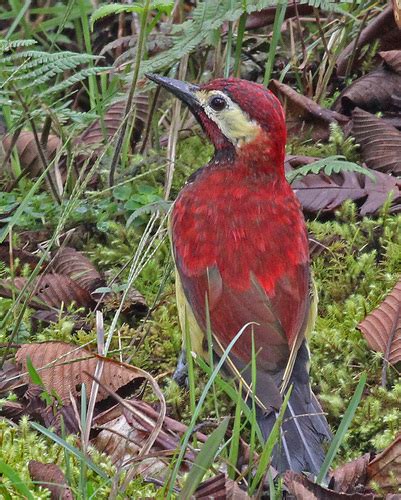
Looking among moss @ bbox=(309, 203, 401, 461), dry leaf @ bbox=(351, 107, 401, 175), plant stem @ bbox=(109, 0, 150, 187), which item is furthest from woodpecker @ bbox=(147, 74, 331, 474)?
dry leaf @ bbox=(351, 107, 401, 175)

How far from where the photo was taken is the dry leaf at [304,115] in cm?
571

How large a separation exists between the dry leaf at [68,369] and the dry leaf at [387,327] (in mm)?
1066

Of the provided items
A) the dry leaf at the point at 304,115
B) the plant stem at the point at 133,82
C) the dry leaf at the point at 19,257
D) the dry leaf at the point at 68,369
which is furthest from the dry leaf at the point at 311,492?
the dry leaf at the point at 304,115

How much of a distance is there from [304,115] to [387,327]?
1.95m

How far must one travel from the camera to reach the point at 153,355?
4508 millimetres

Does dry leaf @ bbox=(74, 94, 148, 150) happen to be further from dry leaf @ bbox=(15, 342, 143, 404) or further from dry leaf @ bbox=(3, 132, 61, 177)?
dry leaf @ bbox=(15, 342, 143, 404)

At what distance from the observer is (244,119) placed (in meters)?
4.28

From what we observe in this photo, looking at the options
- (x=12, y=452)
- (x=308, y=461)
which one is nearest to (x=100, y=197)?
(x=12, y=452)

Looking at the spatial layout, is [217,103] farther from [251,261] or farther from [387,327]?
[387,327]

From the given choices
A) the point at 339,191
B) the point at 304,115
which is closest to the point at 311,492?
the point at 339,191

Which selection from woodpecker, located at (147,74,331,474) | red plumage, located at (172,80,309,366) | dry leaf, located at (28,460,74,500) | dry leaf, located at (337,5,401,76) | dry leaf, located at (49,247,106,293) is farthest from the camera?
dry leaf, located at (337,5,401,76)

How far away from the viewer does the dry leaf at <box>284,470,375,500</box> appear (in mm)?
3023

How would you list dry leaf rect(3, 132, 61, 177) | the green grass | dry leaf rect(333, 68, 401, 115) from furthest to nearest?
1. dry leaf rect(333, 68, 401, 115)
2. dry leaf rect(3, 132, 61, 177)
3. the green grass

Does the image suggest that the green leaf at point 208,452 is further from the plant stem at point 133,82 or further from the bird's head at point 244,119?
the plant stem at point 133,82
